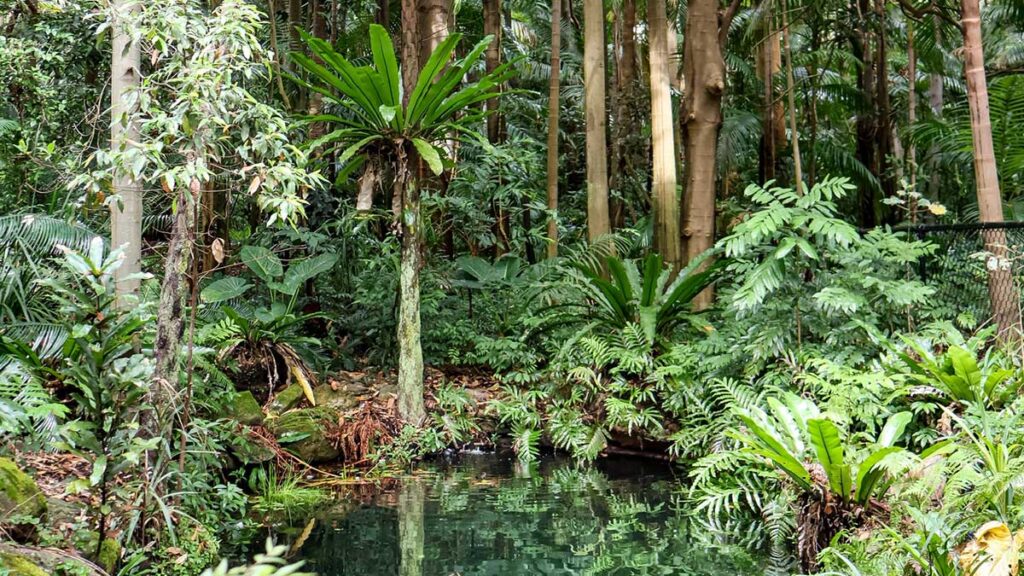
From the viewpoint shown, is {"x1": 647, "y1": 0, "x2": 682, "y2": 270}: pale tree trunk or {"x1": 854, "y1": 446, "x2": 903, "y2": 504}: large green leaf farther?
{"x1": 647, "y1": 0, "x2": 682, "y2": 270}: pale tree trunk

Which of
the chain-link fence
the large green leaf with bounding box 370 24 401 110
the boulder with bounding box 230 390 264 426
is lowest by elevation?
the boulder with bounding box 230 390 264 426

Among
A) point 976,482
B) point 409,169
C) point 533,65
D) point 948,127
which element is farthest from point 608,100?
point 976,482

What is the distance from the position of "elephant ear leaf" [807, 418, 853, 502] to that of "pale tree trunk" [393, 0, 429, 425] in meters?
3.80

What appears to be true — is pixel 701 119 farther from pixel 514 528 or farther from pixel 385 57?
pixel 514 528

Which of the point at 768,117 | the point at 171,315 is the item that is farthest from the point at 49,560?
the point at 768,117

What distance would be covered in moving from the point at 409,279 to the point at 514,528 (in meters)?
2.70

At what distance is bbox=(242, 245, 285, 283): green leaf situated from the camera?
303 inches

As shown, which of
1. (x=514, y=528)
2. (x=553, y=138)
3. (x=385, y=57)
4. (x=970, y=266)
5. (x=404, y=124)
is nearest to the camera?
(x=514, y=528)

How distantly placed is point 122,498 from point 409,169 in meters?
3.64

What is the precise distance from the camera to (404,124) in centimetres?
657

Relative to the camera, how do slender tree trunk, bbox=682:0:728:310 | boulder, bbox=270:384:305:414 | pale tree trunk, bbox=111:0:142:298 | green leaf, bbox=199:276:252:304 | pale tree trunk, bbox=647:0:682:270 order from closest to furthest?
pale tree trunk, bbox=111:0:142:298 → boulder, bbox=270:384:305:414 → green leaf, bbox=199:276:252:304 → slender tree trunk, bbox=682:0:728:310 → pale tree trunk, bbox=647:0:682:270

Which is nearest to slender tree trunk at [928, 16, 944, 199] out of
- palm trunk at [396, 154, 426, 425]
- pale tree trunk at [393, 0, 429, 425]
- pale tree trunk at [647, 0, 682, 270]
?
pale tree trunk at [647, 0, 682, 270]

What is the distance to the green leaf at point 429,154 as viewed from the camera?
20.7ft

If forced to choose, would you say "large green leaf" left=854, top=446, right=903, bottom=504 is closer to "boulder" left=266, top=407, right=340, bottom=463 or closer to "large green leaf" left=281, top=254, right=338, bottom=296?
"boulder" left=266, top=407, right=340, bottom=463
